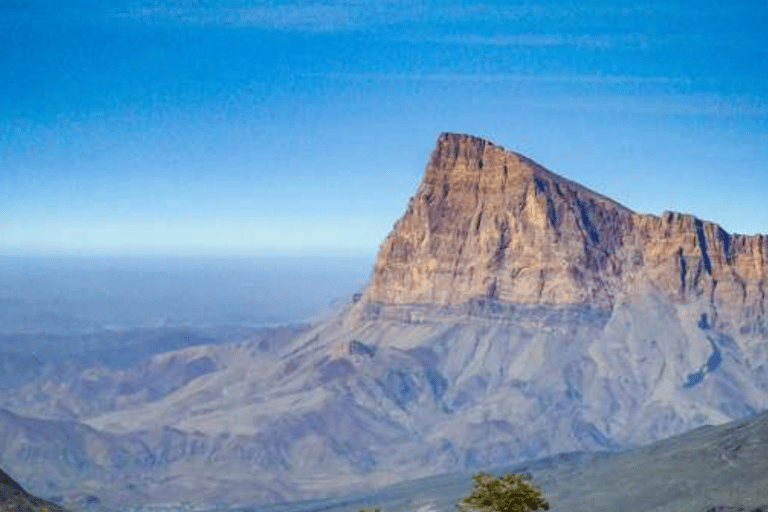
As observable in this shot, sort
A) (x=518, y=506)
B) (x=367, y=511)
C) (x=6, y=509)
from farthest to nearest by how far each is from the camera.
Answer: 1. (x=6, y=509)
2. (x=367, y=511)
3. (x=518, y=506)

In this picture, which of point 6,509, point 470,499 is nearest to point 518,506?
point 470,499

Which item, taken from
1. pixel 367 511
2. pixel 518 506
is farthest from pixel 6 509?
pixel 518 506

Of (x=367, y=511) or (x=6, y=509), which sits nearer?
(x=367, y=511)

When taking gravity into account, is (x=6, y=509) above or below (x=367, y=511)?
below

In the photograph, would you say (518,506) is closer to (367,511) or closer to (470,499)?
(470,499)

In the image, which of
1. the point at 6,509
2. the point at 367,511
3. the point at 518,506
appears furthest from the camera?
the point at 6,509

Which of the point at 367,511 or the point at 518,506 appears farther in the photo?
the point at 367,511
